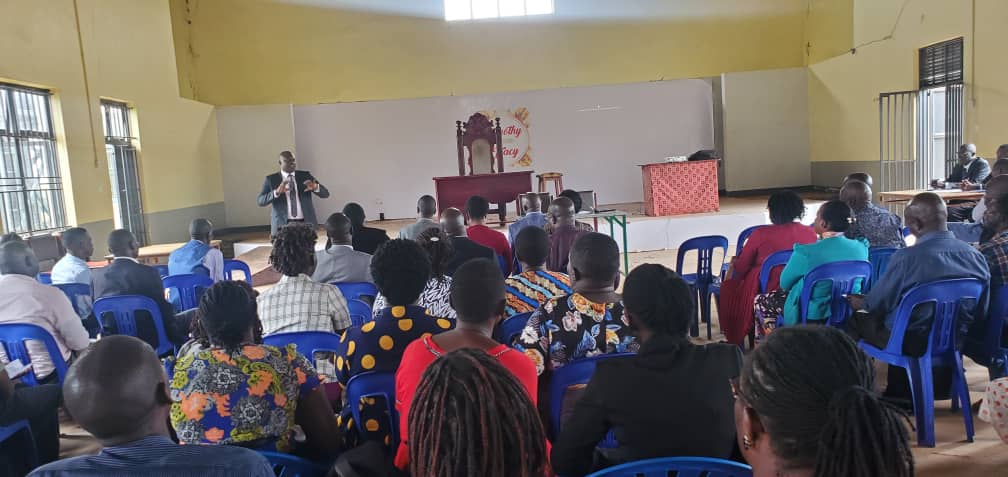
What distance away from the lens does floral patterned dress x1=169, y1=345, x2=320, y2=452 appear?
5.72 ft

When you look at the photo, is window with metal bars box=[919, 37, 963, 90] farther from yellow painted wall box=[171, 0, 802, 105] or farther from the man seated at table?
the man seated at table

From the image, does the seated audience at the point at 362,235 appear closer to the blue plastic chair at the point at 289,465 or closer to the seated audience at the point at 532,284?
the seated audience at the point at 532,284

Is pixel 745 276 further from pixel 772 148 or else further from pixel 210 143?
pixel 210 143

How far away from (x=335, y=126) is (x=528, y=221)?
336 inches

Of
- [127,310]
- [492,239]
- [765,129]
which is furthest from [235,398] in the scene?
[765,129]

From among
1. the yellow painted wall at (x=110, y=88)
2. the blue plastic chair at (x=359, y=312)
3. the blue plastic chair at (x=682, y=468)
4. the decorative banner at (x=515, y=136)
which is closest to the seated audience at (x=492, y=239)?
the blue plastic chair at (x=359, y=312)

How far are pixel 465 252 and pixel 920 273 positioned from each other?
2267 mm

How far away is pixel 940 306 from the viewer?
2.82 metres

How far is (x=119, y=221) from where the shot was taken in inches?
374

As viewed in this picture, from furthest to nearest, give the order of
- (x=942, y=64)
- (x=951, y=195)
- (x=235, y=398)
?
(x=942, y=64), (x=951, y=195), (x=235, y=398)

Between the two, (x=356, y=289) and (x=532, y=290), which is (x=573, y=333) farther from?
(x=356, y=289)

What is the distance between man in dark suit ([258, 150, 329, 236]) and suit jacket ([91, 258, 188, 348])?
3.21 meters

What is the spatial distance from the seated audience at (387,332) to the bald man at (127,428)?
75 cm

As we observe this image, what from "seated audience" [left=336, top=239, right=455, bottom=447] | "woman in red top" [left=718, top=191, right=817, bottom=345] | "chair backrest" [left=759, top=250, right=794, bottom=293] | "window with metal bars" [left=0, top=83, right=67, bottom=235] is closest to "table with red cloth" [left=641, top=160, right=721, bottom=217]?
"woman in red top" [left=718, top=191, right=817, bottom=345]
